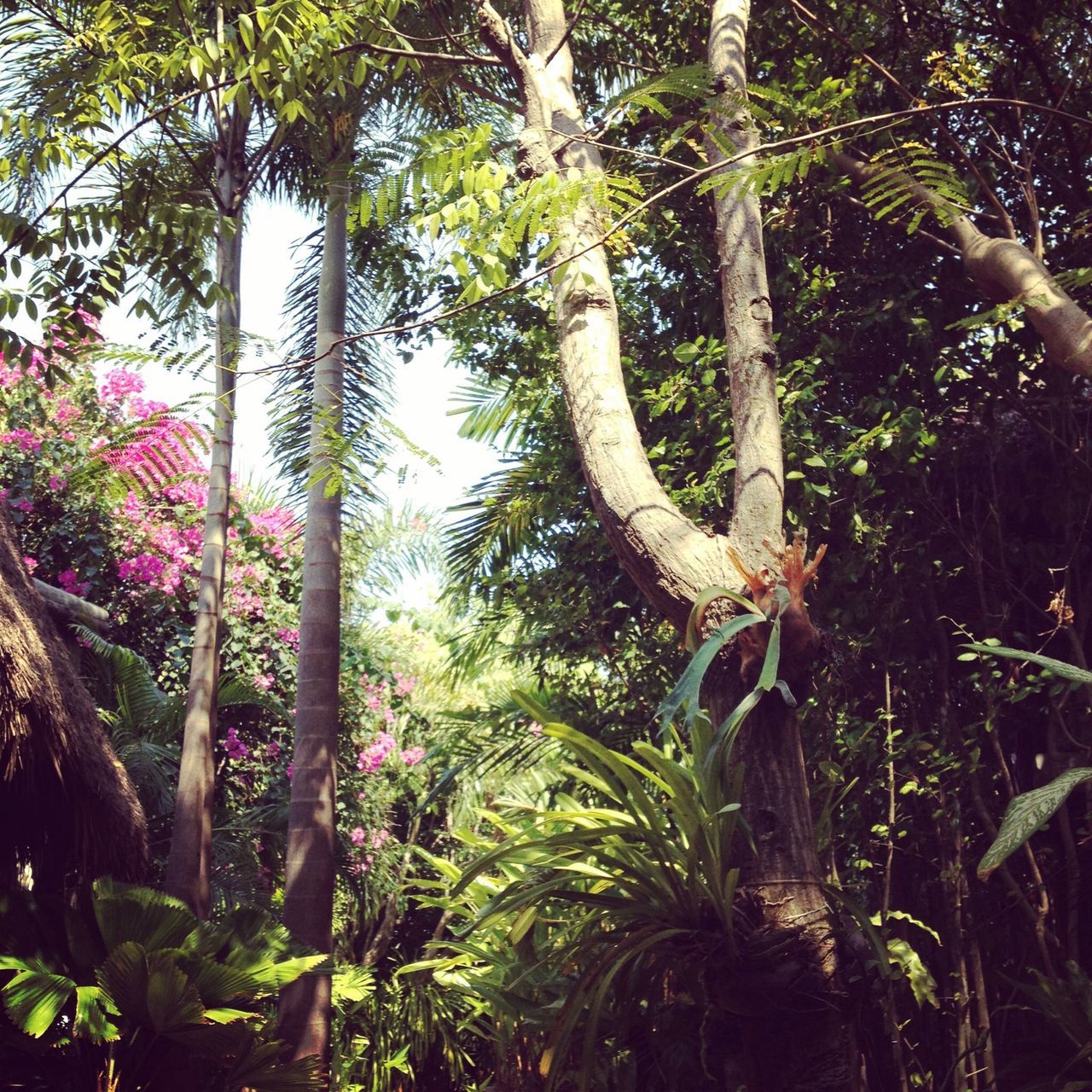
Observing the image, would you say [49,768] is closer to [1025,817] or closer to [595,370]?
[595,370]

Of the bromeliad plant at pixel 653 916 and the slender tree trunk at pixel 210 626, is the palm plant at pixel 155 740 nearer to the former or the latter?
the slender tree trunk at pixel 210 626

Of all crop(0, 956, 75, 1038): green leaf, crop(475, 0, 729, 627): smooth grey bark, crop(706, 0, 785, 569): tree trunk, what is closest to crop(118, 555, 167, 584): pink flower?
crop(0, 956, 75, 1038): green leaf

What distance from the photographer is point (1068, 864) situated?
4074 millimetres

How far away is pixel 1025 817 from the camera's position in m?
2.17

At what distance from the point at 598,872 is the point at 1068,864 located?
2052mm

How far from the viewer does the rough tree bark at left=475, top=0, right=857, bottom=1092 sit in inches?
108

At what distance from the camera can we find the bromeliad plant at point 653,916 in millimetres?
2748

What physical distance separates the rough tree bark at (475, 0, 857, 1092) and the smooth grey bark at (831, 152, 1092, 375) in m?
0.62

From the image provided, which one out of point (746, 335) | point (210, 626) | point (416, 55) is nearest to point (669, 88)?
point (746, 335)

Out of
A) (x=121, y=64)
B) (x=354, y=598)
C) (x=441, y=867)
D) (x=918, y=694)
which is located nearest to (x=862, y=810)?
(x=918, y=694)

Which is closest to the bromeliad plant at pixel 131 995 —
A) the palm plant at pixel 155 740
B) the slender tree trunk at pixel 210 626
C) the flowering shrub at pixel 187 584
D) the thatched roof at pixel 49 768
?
the thatched roof at pixel 49 768

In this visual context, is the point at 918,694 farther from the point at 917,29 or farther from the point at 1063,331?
the point at 917,29

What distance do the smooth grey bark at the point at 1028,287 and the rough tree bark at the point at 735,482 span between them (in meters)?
0.62

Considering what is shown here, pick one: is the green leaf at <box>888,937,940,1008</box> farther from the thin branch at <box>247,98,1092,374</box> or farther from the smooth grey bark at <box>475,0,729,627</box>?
the thin branch at <box>247,98,1092,374</box>
